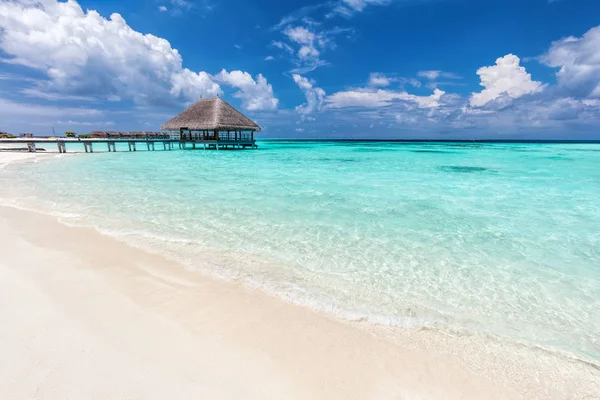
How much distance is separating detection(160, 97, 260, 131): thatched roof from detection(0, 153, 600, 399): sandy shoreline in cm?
2357

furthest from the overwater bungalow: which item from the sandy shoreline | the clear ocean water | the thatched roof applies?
the sandy shoreline

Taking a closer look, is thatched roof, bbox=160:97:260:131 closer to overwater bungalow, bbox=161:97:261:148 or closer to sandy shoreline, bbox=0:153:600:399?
overwater bungalow, bbox=161:97:261:148

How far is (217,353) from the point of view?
198 centimetres

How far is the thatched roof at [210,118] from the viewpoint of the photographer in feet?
81.4

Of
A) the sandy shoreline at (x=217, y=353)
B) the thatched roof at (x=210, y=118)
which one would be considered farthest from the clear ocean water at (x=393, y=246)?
the thatched roof at (x=210, y=118)

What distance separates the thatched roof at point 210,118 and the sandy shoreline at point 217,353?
77.3ft

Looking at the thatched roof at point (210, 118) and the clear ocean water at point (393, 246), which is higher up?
the thatched roof at point (210, 118)

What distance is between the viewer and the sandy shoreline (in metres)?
1.71

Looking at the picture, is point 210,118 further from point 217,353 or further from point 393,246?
point 217,353

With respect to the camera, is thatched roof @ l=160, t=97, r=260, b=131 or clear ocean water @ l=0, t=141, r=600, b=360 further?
thatched roof @ l=160, t=97, r=260, b=131

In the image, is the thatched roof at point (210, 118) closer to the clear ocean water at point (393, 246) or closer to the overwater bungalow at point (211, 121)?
the overwater bungalow at point (211, 121)

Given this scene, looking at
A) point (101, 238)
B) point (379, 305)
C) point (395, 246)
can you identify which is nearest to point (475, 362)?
point (379, 305)

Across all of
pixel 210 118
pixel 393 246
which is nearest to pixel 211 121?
pixel 210 118

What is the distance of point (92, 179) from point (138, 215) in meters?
6.08
